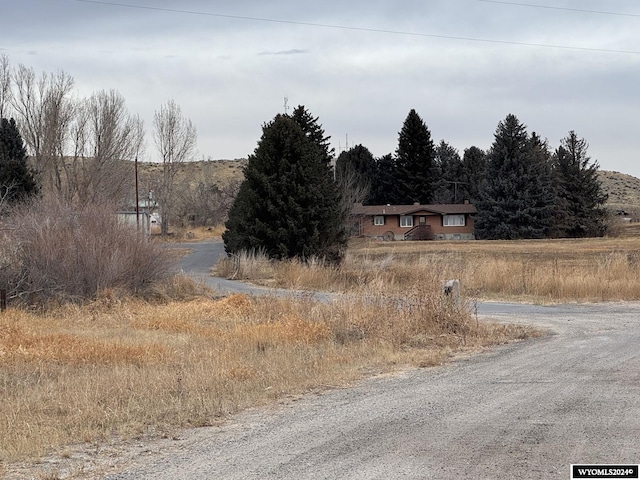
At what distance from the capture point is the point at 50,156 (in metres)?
57.8

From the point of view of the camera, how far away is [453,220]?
81688 millimetres

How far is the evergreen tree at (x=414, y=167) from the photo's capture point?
300 feet

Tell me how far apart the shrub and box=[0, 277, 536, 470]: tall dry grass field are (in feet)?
5.34

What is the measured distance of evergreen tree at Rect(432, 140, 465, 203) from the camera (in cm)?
9462

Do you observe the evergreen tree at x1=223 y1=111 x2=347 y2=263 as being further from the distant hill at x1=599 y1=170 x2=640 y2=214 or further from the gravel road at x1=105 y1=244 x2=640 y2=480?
the distant hill at x1=599 y1=170 x2=640 y2=214

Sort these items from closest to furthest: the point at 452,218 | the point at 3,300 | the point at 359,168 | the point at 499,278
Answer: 1. the point at 3,300
2. the point at 499,278
3. the point at 452,218
4. the point at 359,168

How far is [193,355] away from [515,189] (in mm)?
64767

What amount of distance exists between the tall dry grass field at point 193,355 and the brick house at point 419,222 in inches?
2440

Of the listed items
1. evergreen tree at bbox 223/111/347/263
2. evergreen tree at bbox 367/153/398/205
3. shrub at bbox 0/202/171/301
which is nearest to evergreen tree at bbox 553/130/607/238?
evergreen tree at bbox 367/153/398/205

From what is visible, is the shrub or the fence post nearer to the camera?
the fence post

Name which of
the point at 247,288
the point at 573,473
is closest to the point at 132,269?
the point at 247,288

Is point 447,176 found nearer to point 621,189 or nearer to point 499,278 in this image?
point 499,278

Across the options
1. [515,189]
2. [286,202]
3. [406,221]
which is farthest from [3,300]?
[406,221]

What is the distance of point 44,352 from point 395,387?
20.7 feet
